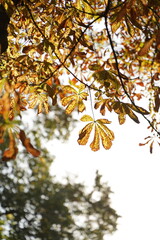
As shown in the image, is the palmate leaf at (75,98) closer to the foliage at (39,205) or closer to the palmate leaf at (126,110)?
the palmate leaf at (126,110)

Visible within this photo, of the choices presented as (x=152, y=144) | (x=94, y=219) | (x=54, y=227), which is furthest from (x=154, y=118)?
(x=94, y=219)

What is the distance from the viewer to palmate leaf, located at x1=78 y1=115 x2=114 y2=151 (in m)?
1.23

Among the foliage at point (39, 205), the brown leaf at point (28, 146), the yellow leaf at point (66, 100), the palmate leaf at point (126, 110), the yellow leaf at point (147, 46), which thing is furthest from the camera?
the foliage at point (39, 205)

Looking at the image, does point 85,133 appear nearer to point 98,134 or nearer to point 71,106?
point 98,134

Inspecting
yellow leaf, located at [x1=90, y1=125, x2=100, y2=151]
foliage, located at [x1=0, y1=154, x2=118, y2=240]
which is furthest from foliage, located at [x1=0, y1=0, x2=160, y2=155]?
foliage, located at [x1=0, y1=154, x2=118, y2=240]

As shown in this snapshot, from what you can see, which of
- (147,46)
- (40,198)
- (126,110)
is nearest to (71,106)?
(126,110)

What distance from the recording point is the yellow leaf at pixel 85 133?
1.24 m

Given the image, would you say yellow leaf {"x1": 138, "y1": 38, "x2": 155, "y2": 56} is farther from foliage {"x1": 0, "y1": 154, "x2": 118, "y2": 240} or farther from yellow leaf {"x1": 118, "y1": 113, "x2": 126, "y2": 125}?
foliage {"x1": 0, "y1": 154, "x2": 118, "y2": 240}

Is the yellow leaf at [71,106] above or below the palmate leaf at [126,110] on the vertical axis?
above

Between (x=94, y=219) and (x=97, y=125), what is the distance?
14.8m

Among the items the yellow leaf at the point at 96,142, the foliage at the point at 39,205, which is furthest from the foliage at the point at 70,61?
the foliage at the point at 39,205

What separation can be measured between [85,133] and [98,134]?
7cm

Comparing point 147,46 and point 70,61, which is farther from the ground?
point 70,61

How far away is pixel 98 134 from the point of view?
1.25 metres
